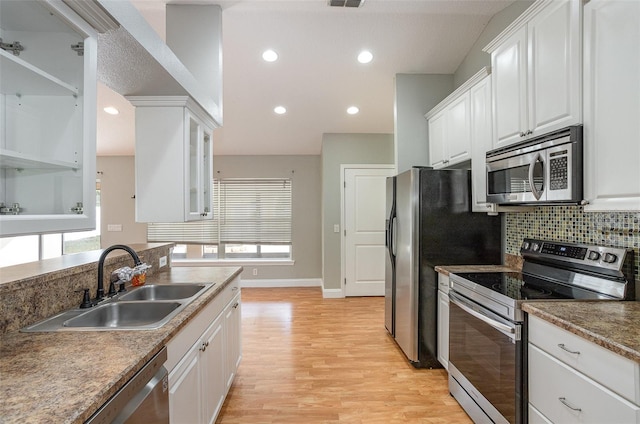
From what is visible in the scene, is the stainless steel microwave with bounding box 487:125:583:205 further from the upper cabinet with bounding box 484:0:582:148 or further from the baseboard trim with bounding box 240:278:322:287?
the baseboard trim with bounding box 240:278:322:287

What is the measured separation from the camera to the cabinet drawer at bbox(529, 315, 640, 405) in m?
1.10

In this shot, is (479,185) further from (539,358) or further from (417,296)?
(539,358)

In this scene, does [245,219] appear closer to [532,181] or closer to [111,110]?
[111,110]

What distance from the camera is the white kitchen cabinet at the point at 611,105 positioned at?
1.38 meters

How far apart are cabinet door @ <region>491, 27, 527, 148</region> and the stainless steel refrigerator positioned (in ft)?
1.88

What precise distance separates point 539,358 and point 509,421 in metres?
0.43

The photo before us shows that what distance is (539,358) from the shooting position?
1545 mm

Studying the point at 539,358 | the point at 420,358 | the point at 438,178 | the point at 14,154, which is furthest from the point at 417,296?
the point at 14,154

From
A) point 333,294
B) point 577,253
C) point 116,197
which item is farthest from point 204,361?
point 116,197

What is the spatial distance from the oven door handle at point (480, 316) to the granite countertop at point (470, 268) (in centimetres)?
21

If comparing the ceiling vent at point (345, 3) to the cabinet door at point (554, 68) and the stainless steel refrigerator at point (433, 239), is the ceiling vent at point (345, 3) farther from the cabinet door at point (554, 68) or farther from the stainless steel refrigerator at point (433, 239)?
the stainless steel refrigerator at point (433, 239)

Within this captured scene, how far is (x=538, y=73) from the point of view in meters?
1.90

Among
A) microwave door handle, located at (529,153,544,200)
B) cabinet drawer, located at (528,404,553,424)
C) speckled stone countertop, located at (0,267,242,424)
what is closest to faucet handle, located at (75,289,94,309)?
speckled stone countertop, located at (0,267,242,424)

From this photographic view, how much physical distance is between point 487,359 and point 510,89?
1726mm
